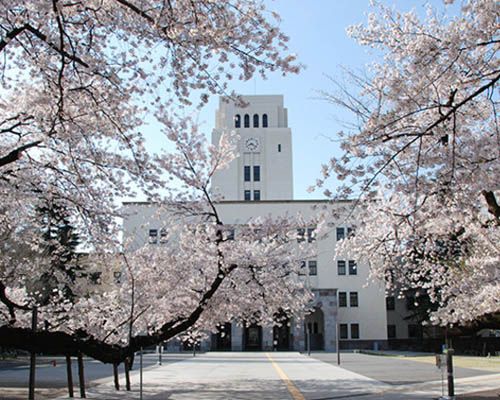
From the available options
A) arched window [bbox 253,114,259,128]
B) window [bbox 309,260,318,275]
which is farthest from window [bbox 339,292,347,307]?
arched window [bbox 253,114,259,128]

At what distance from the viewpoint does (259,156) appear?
7200cm

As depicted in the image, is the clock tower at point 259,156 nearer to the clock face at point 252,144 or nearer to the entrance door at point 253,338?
the clock face at point 252,144

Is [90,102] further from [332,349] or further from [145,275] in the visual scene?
[332,349]

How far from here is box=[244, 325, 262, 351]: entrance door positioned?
57844 mm

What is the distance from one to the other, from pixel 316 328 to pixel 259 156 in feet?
80.8

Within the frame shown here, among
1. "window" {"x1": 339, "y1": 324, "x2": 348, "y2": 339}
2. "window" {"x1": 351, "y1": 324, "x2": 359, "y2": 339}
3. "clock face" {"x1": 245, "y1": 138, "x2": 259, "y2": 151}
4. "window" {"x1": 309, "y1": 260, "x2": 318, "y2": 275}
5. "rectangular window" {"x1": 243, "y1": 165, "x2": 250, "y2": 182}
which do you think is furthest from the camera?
"clock face" {"x1": 245, "y1": 138, "x2": 259, "y2": 151}

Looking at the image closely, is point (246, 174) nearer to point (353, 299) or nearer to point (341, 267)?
point (341, 267)

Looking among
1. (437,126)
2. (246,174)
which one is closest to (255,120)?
(246,174)

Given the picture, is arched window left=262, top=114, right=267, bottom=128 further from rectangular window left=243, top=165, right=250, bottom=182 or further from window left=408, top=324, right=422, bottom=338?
window left=408, top=324, right=422, bottom=338

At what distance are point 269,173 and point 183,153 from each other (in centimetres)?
5672

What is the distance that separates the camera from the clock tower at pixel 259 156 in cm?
7006

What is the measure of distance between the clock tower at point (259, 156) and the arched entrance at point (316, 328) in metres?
17.6

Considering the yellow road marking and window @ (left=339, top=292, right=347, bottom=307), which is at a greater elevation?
window @ (left=339, top=292, right=347, bottom=307)

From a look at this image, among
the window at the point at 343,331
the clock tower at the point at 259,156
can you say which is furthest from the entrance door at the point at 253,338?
the clock tower at the point at 259,156
